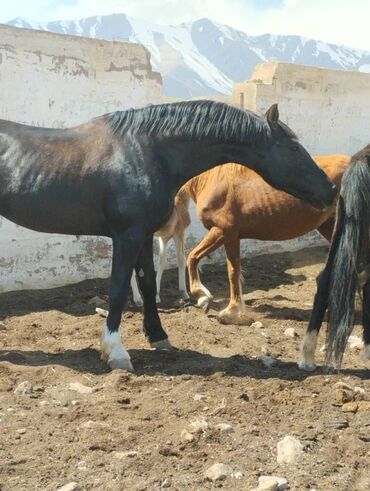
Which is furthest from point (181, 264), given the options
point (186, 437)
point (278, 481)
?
point (278, 481)

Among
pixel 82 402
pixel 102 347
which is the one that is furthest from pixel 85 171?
pixel 82 402

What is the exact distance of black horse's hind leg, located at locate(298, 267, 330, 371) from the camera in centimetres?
445

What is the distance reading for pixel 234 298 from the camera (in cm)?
613

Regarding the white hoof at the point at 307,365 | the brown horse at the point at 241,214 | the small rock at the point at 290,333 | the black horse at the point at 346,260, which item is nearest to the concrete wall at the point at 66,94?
the brown horse at the point at 241,214

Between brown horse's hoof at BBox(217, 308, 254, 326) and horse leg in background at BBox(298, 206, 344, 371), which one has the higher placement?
horse leg in background at BBox(298, 206, 344, 371)

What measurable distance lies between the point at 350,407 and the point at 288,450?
2.63 ft

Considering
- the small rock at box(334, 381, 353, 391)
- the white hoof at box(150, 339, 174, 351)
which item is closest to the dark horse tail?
the small rock at box(334, 381, 353, 391)

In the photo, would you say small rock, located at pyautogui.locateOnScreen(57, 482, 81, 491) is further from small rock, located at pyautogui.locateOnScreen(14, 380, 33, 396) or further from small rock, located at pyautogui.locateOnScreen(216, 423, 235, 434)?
small rock, located at pyautogui.locateOnScreen(14, 380, 33, 396)

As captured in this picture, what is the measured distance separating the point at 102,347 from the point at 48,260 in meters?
2.92

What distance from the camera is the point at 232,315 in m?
6.07

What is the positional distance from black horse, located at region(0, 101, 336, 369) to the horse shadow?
21 centimetres

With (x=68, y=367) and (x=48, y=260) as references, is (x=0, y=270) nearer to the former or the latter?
(x=48, y=260)

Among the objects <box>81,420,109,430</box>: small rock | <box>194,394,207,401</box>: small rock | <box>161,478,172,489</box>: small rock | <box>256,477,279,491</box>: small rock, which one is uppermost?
<box>256,477,279,491</box>: small rock

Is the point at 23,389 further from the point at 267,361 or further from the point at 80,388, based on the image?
the point at 267,361
